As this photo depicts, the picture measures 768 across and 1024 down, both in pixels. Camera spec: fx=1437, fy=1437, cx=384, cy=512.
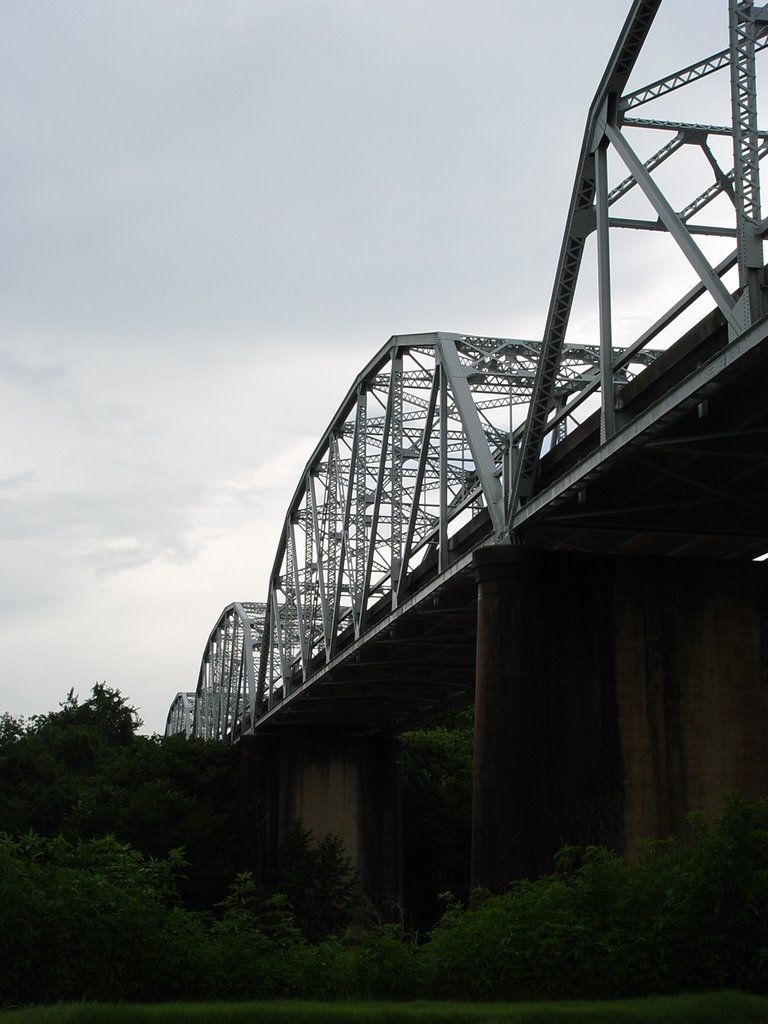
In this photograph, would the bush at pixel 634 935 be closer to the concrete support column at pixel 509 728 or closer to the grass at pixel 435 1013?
the grass at pixel 435 1013

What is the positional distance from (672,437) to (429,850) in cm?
4620

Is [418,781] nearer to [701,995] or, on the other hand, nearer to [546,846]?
[546,846]

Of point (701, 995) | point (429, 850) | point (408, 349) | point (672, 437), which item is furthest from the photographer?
point (429, 850)

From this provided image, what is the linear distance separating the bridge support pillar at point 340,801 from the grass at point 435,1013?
150 feet

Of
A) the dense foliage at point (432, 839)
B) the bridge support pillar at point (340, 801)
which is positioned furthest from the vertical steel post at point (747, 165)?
the dense foliage at point (432, 839)

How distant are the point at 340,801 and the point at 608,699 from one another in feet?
117

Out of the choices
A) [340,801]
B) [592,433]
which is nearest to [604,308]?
[592,433]

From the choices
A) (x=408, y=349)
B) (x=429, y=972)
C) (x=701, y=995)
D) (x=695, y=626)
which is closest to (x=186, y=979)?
(x=429, y=972)

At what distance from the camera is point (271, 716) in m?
57.5

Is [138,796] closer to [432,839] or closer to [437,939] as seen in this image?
[432,839]

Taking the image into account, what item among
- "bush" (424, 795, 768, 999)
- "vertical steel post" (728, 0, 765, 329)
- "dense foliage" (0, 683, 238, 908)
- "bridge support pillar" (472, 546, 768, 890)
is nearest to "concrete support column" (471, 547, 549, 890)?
"bridge support pillar" (472, 546, 768, 890)

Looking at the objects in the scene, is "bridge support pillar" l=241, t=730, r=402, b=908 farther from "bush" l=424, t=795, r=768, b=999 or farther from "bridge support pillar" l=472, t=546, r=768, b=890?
"bush" l=424, t=795, r=768, b=999

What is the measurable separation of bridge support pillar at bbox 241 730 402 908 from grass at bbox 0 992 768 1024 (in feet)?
150

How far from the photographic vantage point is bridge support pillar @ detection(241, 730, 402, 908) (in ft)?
195
